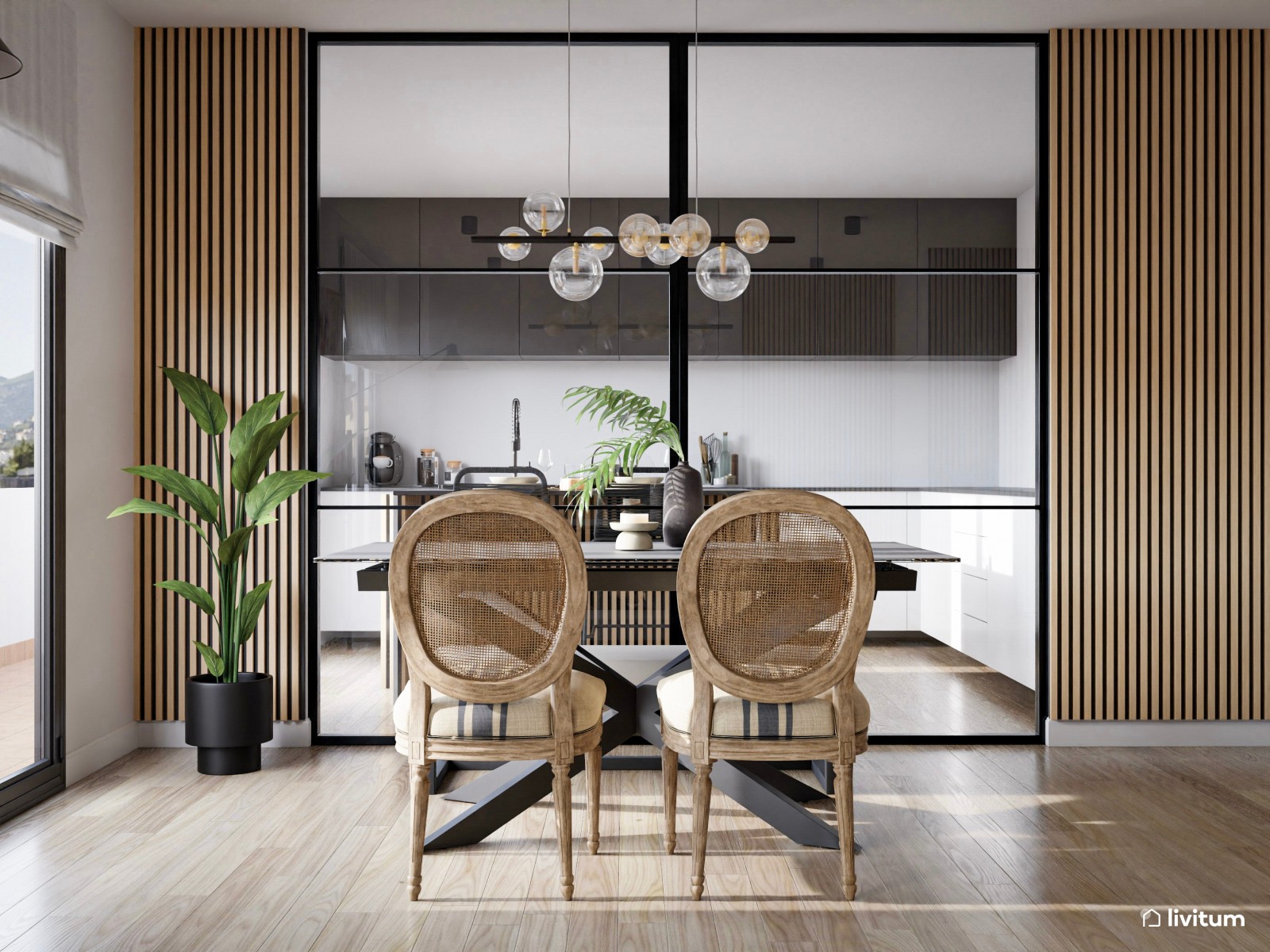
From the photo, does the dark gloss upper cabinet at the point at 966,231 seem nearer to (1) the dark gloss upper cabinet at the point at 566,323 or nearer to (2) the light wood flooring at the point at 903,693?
(1) the dark gloss upper cabinet at the point at 566,323

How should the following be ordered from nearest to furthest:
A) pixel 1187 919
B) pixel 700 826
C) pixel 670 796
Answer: pixel 1187 919 < pixel 700 826 < pixel 670 796

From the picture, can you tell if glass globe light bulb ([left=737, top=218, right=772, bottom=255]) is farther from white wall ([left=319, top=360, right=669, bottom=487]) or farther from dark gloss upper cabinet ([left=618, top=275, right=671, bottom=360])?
white wall ([left=319, top=360, right=669, bottom=487])

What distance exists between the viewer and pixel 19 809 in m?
2.71

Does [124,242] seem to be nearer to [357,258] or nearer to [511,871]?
[357,258]

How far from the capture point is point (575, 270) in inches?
106

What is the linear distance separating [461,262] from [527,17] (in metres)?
0.94

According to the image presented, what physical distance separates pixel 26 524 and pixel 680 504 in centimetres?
204

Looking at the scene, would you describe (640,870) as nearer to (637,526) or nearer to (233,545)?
(637,526)

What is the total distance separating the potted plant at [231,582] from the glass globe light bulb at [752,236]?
5.20ft

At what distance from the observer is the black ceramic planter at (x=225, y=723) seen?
10.1 ft

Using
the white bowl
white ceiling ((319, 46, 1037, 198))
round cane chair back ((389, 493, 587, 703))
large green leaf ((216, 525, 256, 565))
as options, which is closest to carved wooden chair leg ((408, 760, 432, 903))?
round cane chair back ((389, 493, 587, 703))

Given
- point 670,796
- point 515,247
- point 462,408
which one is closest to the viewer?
point 670,796

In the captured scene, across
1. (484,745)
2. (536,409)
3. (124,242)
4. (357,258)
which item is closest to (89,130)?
(124,242)

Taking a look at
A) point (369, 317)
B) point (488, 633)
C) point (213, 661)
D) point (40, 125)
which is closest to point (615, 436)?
point (369, 317)
